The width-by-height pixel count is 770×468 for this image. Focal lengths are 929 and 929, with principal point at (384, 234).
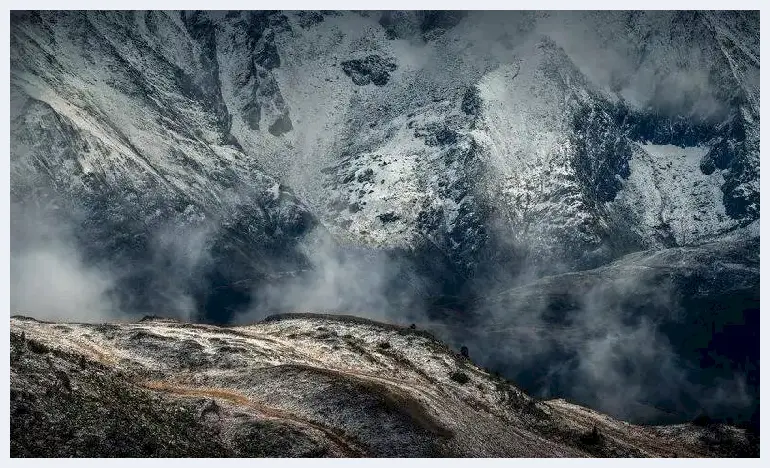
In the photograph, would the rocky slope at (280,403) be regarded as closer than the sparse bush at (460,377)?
Yes

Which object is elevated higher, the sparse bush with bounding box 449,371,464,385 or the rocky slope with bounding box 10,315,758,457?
the sparse bush with bounding box 449,371,464,385

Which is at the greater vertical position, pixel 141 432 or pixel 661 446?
pixel 661 446

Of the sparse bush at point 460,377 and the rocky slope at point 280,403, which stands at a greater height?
the sparse bush at point 460,377
